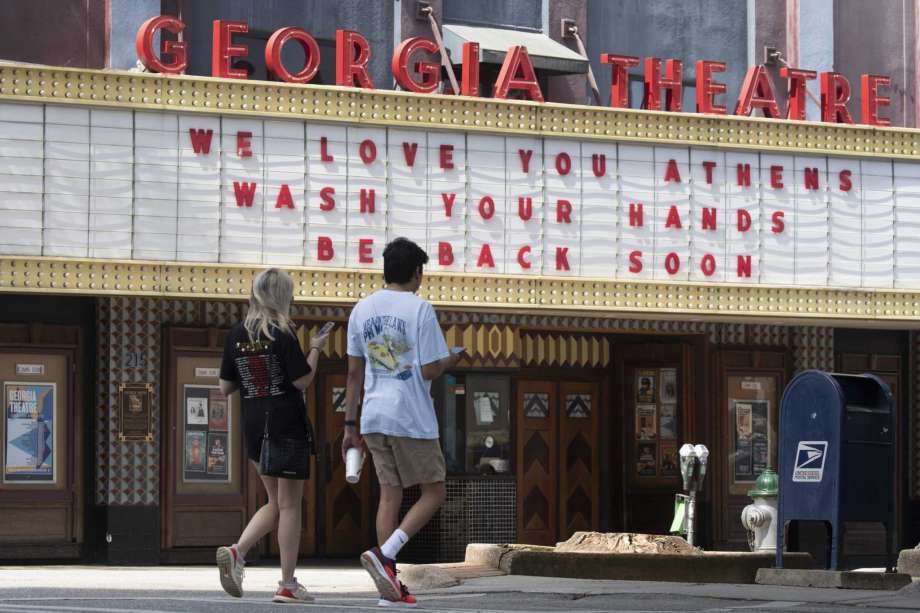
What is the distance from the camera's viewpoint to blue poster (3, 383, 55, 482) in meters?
19.3

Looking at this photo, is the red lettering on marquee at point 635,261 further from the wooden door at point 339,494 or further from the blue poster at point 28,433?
the blue poster at point 28,433

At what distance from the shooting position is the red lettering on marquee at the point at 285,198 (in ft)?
62.0

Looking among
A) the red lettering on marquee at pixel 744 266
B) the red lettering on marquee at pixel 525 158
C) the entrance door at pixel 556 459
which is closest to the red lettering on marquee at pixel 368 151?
the red lettering on marquee at pixel 525 158

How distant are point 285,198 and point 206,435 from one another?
2.82 metres

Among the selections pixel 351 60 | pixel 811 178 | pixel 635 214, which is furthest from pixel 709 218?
pixel 351 60

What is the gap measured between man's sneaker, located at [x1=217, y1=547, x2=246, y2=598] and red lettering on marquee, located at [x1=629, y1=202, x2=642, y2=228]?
1131cm

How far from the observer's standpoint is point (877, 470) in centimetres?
1275

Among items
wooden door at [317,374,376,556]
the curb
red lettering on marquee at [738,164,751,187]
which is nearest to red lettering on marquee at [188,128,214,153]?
wooden door at [317,374,376,556]

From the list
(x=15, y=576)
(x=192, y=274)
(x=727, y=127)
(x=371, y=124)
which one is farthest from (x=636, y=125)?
(x=15, y=576)

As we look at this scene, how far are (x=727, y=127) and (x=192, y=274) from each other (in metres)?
6.37

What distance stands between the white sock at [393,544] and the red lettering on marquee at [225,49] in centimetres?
1014

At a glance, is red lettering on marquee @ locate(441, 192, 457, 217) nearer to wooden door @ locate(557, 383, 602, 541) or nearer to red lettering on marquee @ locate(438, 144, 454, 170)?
red lettering on marquee @ locate(438, 144, 454, 170)

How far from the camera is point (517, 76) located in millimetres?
20234

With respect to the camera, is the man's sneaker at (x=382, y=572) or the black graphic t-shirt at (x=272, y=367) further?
the black graphic t-shirt at (x=272, y=367)
